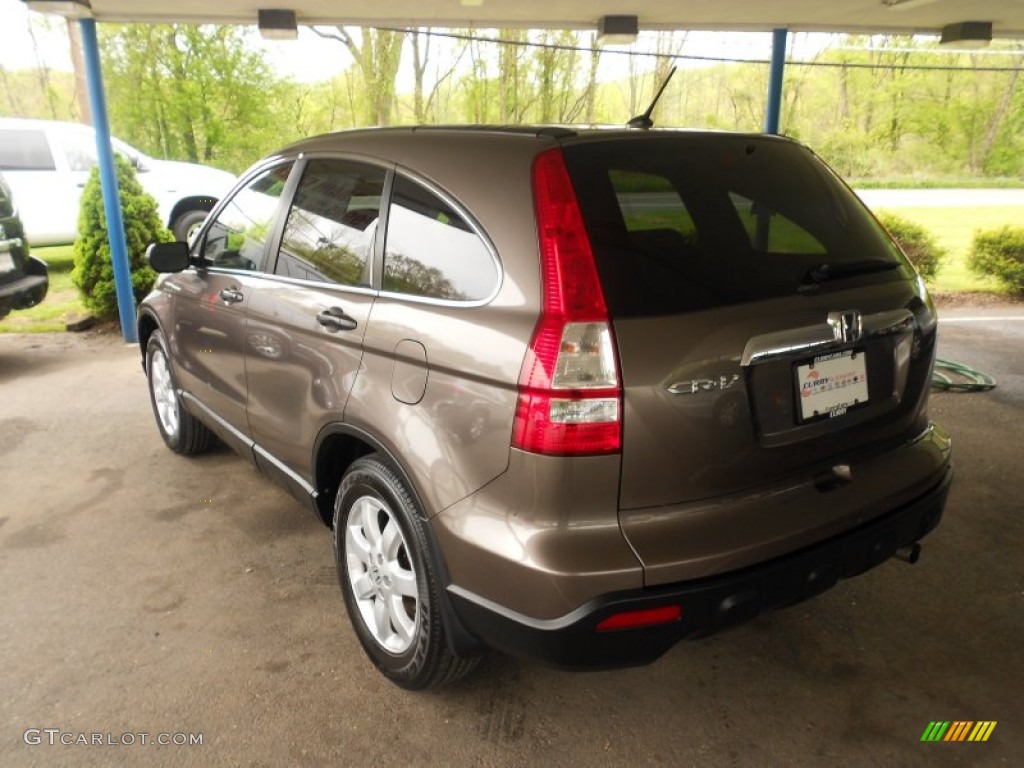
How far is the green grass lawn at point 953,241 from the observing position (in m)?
9.62

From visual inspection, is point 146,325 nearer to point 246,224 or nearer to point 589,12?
point 246,224

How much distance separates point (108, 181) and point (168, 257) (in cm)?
374

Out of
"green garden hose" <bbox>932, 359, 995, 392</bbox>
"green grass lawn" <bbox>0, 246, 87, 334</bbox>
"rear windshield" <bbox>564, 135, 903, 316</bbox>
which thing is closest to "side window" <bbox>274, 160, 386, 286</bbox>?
"rear windshield" <bbox>564, 135, 903, 316</bbox>

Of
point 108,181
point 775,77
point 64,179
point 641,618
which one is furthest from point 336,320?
point 64,179

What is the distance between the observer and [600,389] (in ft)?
5.61

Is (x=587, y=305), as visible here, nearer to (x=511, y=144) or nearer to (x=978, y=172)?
(x=511, y=144)

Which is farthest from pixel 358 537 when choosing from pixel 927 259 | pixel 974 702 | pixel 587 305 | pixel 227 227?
pixel 927 259

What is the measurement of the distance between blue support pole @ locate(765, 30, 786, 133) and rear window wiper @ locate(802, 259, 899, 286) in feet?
17.3

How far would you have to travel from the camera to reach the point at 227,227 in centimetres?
346

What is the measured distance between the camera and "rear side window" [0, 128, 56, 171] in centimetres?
1008

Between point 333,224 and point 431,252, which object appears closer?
point 431,252

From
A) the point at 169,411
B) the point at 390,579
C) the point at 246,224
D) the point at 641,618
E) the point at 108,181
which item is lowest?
the point at 169,411

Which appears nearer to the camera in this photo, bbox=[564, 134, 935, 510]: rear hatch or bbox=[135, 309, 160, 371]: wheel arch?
bbox=[564, 134, 935, 510]: rear hatch

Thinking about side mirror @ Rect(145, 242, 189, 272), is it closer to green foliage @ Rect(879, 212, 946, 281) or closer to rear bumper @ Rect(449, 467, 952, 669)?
rear bumper @ Rect(449, 467, 952, 669)
